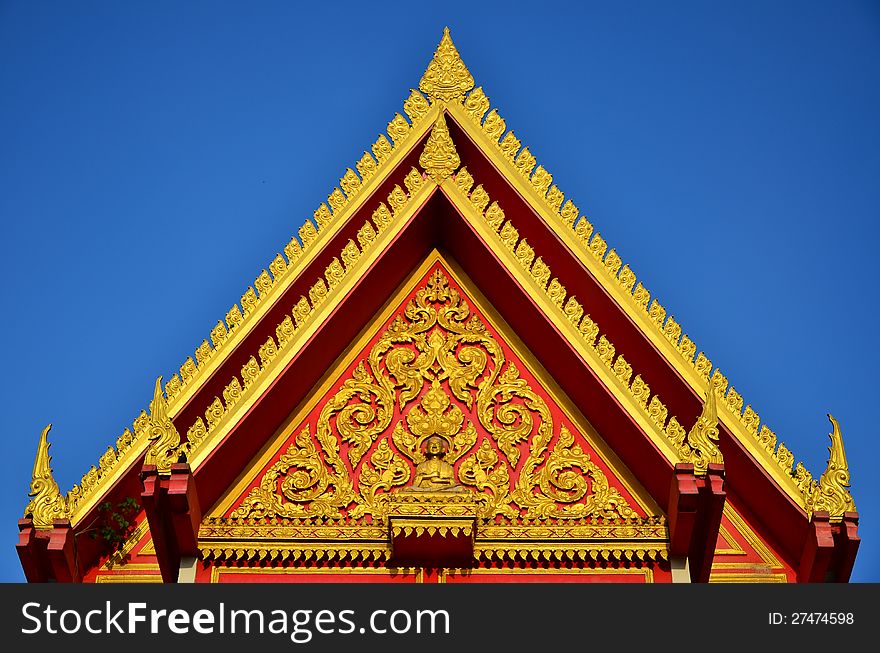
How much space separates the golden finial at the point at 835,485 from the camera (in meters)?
11.3

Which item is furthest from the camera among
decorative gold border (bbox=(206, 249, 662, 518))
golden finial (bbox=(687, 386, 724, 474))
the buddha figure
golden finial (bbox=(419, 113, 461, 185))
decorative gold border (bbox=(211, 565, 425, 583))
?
golden finial (bbox=(419, 113, 461, 185))

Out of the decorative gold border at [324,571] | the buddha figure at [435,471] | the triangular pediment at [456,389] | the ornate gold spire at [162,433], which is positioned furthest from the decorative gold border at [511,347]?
the buddha figure at [435,471]

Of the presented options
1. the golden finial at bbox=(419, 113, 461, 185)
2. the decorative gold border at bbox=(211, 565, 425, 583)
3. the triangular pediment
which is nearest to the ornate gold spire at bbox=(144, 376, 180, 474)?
the triangular pediment

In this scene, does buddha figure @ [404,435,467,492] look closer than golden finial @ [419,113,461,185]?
Yes

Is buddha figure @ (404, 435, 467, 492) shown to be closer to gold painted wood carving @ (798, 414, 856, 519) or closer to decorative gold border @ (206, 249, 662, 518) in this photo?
decorative gold border @ (206, 249, 662, 518)

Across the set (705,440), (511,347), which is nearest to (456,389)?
(511,347)

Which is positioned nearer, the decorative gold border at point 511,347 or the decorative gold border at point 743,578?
the decorative gold border at point 743,578

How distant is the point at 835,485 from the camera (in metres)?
11.3

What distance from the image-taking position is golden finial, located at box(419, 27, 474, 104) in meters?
13.9

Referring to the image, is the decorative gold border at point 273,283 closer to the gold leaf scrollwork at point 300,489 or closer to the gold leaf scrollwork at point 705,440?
the gold leaf scrollwork at point 300,489

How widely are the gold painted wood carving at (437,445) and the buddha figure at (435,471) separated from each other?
0.4 inches

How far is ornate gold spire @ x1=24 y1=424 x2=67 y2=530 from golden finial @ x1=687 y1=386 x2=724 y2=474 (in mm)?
4265
